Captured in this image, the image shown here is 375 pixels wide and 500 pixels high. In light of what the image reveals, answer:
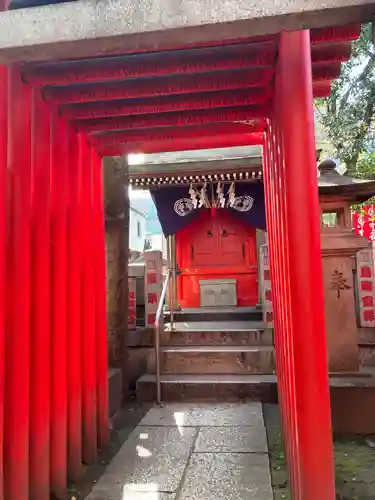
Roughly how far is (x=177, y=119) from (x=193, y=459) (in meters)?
3.18

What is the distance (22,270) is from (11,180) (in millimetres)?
634

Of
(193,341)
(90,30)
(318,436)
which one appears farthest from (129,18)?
(193,341)

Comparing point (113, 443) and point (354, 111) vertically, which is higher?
point (354, 111)

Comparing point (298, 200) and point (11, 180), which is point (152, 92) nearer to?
point (11, 180)

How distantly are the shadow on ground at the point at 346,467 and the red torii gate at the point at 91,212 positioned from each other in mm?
423

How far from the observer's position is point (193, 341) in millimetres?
6930

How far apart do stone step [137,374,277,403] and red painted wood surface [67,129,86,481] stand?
234 cm

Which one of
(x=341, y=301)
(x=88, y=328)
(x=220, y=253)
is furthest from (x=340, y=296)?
(x=220, y=253)

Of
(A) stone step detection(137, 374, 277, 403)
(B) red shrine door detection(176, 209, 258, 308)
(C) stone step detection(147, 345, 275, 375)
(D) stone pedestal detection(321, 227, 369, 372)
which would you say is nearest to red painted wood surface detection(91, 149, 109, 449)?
(A) stone step detection(137, 374, 277, 403)

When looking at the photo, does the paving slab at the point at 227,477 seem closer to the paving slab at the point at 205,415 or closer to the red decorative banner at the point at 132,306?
the paving slab at the point at 205,415

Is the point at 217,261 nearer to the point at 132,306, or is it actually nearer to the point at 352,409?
the point at 132,306

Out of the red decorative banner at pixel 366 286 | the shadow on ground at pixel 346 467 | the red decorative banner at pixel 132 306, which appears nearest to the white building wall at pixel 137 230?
the red decorative banner at pixel 132 306

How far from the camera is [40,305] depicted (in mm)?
3055

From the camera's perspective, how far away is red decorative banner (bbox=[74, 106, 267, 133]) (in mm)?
3738
